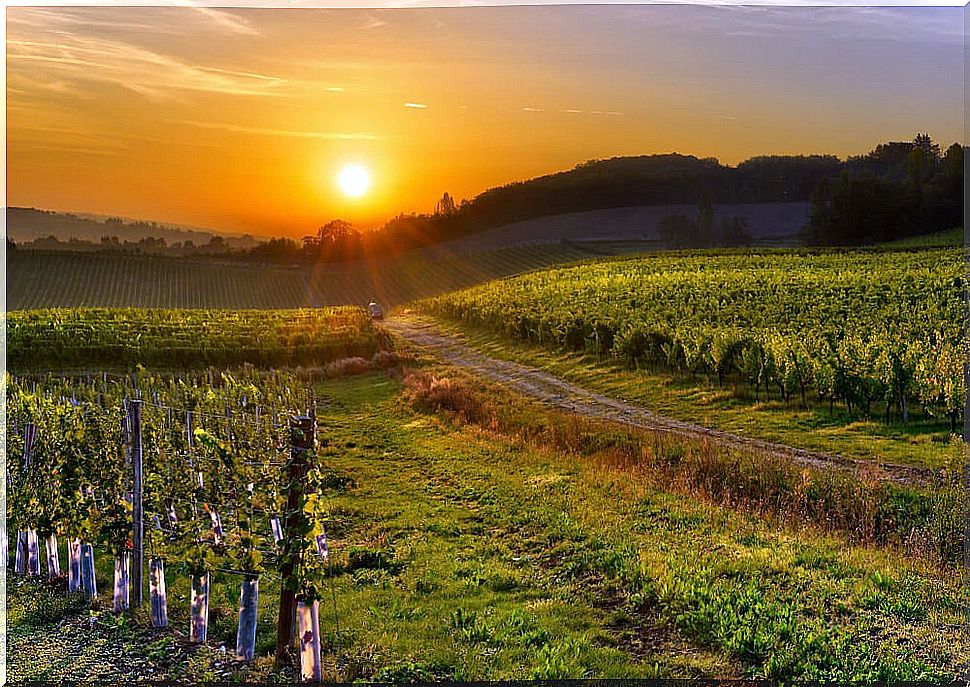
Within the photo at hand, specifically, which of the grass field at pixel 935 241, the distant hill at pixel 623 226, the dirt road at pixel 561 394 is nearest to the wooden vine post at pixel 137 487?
the dirt road at pixel 561 394

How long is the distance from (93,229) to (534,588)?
11.9 feet

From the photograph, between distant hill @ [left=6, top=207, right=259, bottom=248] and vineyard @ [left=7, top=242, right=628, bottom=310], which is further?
vineyard @ [left=7, top=242, right=628, bottom=310]

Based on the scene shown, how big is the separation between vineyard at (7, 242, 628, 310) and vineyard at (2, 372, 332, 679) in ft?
1.78

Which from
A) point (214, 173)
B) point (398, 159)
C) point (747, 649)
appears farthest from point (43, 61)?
point (747, 649)

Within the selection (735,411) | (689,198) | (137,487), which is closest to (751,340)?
(735,411)

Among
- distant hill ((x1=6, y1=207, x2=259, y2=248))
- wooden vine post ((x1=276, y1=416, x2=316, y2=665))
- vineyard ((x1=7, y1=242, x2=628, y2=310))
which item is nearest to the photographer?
wooden vine post ((x1=276, y1=416, x2=316, y2=665))

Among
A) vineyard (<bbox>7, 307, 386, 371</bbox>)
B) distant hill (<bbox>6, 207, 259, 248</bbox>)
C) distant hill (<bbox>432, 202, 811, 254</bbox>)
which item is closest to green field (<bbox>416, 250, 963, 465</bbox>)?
distant hill (<bbox>432, 202, 811, 254</bbox>)

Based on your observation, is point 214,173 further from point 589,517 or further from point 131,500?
point 589,517

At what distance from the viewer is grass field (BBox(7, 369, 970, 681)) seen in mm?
4867

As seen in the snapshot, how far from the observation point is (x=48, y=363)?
6.05 metres

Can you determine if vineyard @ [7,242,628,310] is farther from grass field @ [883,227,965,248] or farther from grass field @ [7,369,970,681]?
grass field @ [883,227,965,248]

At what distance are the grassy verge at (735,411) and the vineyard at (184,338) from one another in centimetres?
54

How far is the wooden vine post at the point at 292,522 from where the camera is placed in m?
4.66

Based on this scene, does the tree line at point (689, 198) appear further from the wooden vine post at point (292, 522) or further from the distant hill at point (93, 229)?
the wooden vine post at point (292, 522)
